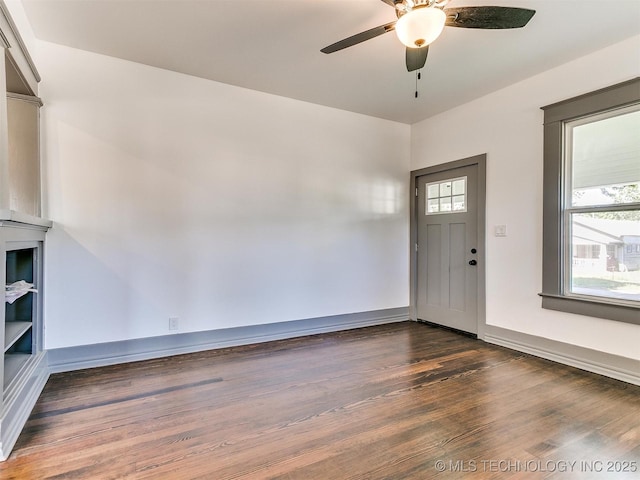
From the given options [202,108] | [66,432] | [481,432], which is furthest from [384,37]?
[66,432]

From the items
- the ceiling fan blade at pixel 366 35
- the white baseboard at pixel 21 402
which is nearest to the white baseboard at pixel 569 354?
the ceiling fan blade at pixel 366 35

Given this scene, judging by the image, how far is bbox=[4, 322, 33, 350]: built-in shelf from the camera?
6.58 ft

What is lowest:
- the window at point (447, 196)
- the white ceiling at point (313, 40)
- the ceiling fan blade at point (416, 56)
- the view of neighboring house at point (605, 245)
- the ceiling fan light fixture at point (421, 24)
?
the view of neighboring house at point (605, 245)

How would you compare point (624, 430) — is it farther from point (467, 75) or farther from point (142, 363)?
point (142, 363)

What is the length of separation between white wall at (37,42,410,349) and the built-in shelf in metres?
0.37

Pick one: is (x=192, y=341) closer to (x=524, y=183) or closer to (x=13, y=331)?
(x=13, y=331)

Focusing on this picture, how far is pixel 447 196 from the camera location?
A: 4.19 meters

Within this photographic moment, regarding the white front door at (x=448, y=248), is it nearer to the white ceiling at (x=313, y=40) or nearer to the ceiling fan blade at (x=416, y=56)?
the white ceiling at (x=313, y=40)

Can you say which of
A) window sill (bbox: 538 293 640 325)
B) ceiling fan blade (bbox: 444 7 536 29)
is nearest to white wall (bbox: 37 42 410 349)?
window sill (bbox: 538 293 640 325)

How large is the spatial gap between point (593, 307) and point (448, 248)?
1586mm

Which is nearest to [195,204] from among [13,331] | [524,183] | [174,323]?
[174,323]

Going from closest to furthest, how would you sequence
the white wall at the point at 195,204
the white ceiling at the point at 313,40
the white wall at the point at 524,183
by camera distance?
the white ceiling at the point at 313,40, the white wall at the point at 524,183, the white wall at the point at 195,204

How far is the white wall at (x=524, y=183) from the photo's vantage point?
2736 millimetres

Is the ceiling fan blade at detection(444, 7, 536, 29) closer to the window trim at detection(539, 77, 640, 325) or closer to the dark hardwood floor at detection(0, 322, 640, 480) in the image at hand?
the window trim at detection(539, 77, 640, 325)
